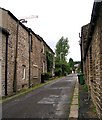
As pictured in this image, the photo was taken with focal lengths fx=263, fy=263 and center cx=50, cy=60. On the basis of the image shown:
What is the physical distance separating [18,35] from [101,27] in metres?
15.7

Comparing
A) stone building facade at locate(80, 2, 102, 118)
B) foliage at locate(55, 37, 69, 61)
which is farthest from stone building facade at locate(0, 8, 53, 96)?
foliage at locate(55, 37, 69, 61)

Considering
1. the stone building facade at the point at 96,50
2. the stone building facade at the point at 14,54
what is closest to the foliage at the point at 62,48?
the stone building facade at the point at 14,54

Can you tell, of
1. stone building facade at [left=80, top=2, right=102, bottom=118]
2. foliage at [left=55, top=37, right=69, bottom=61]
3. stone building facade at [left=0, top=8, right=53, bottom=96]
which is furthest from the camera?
foliage at [left=55, top=37, right=69, bottom=61]

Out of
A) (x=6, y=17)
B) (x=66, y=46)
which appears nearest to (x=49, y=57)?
(x=6, y=17)

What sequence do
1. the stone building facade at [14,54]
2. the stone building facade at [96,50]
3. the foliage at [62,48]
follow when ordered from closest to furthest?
1. the stone building facade at [96,50]
2. the stone building facade at [14,54]
3. the foliage at [62,48]

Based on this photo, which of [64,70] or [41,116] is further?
[64,70]

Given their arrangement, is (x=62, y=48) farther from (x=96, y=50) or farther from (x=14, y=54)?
(x=96, y=50)

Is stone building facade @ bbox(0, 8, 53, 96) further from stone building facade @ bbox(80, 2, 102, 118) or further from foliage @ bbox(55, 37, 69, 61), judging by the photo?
foliage @ bbox(55, 37, 69, 61)

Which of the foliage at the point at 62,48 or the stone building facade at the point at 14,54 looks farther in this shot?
the foliage at the point at 62,48

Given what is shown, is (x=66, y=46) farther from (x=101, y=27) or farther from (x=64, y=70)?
(x=101, y=27)

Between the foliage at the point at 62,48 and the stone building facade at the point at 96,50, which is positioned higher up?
the foliage at the point at 62,48

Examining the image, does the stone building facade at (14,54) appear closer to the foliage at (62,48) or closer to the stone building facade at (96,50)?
the stone building facade at (96,50)

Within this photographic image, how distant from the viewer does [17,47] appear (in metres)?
20.8

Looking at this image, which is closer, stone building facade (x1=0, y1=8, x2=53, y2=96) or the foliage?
stone building facade (x1=0, y1=8, x2=53, y2=96)
